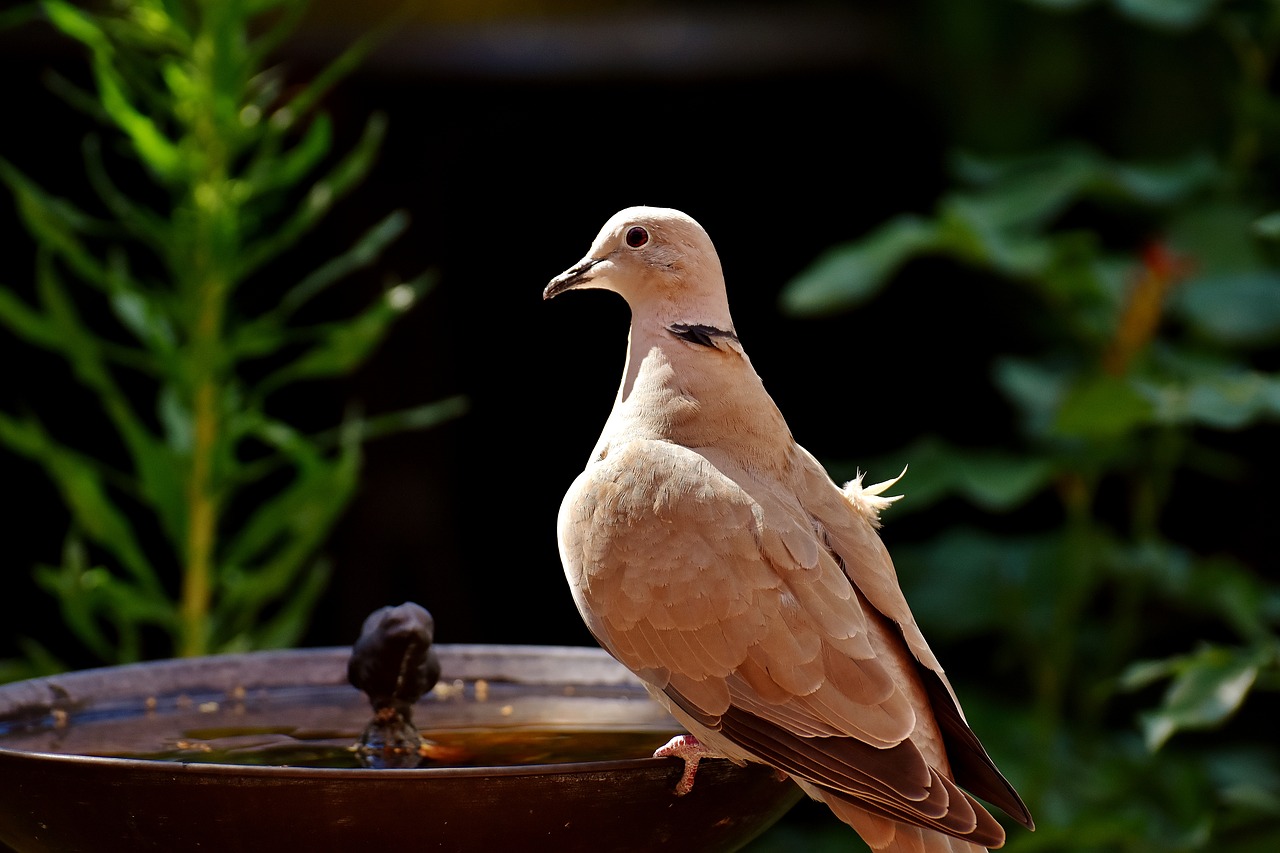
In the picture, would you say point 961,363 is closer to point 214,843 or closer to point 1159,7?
point 1159,7

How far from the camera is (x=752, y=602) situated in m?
1.36

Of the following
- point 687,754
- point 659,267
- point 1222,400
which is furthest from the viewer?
point 1222,400

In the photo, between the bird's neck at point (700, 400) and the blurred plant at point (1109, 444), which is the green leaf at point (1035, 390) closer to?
the blurred plant at point (1109, 444)

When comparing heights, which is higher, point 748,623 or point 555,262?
point 748,623

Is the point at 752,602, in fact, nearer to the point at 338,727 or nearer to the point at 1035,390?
the point at 338,727

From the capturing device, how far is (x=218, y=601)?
2.54 meters

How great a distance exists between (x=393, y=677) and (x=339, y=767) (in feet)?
0.47

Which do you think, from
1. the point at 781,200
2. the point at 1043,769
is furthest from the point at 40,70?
the point at 1043,769

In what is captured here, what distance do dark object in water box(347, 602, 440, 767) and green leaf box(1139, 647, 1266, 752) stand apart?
1128 mm

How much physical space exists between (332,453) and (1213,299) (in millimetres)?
2331

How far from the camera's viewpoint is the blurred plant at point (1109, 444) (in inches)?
101

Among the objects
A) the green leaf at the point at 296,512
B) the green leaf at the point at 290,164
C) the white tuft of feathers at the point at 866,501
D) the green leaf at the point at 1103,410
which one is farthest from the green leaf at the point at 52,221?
the green leaf at the point at 1103,410

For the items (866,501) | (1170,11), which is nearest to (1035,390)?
(1170,11)

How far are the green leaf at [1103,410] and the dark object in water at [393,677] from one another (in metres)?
1.39
